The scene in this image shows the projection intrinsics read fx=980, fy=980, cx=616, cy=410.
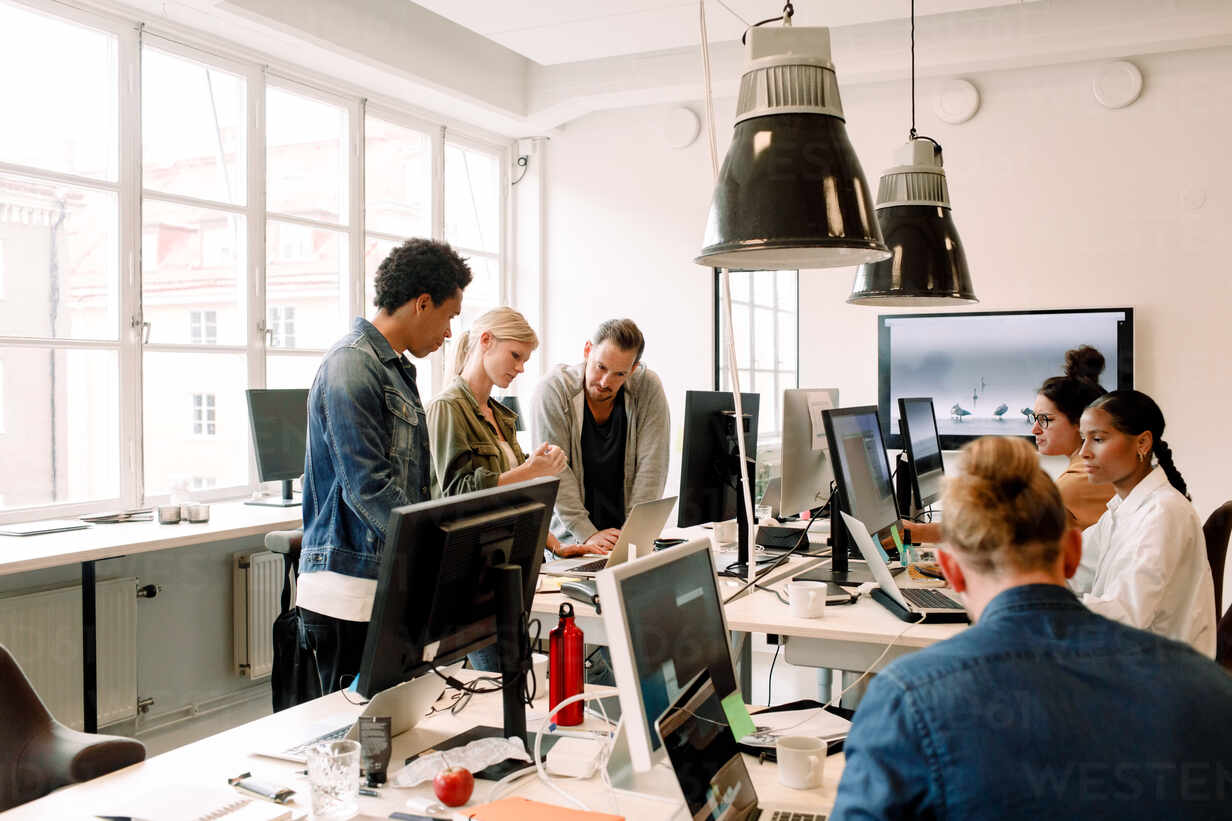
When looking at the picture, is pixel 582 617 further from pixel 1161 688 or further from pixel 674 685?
pixel 1161 688

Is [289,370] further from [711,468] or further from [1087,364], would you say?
[1087,364]

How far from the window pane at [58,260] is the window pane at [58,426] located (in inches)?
4.5

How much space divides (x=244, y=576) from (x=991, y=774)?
395cm

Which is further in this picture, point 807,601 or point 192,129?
point 192,129

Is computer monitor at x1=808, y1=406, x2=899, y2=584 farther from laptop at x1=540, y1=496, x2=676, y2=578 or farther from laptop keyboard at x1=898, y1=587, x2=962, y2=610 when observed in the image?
laptop at x1=540, y1=496, x2=676, y2=578

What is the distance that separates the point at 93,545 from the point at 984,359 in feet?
14.3

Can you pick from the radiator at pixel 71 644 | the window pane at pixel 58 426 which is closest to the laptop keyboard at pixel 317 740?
the radiator at pixel 71 644

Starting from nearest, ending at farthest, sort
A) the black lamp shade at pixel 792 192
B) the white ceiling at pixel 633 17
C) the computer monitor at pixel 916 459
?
the black lamp shade at pixel 792 192
the computer monitor at pixel 916 459
the white ceiling at pixel 633 17

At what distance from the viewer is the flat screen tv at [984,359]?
5.07 metres

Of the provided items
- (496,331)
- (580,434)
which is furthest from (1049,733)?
(580,434)

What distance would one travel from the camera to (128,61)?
4.11 metres

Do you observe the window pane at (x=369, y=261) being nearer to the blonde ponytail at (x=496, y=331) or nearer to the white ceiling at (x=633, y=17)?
the white ceiling at (x=633, y=17)

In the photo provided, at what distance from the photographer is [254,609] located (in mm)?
4371

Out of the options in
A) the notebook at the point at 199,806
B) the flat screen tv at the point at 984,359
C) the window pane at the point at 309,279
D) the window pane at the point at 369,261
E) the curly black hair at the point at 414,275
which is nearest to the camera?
the notebook at the point at 199,806
